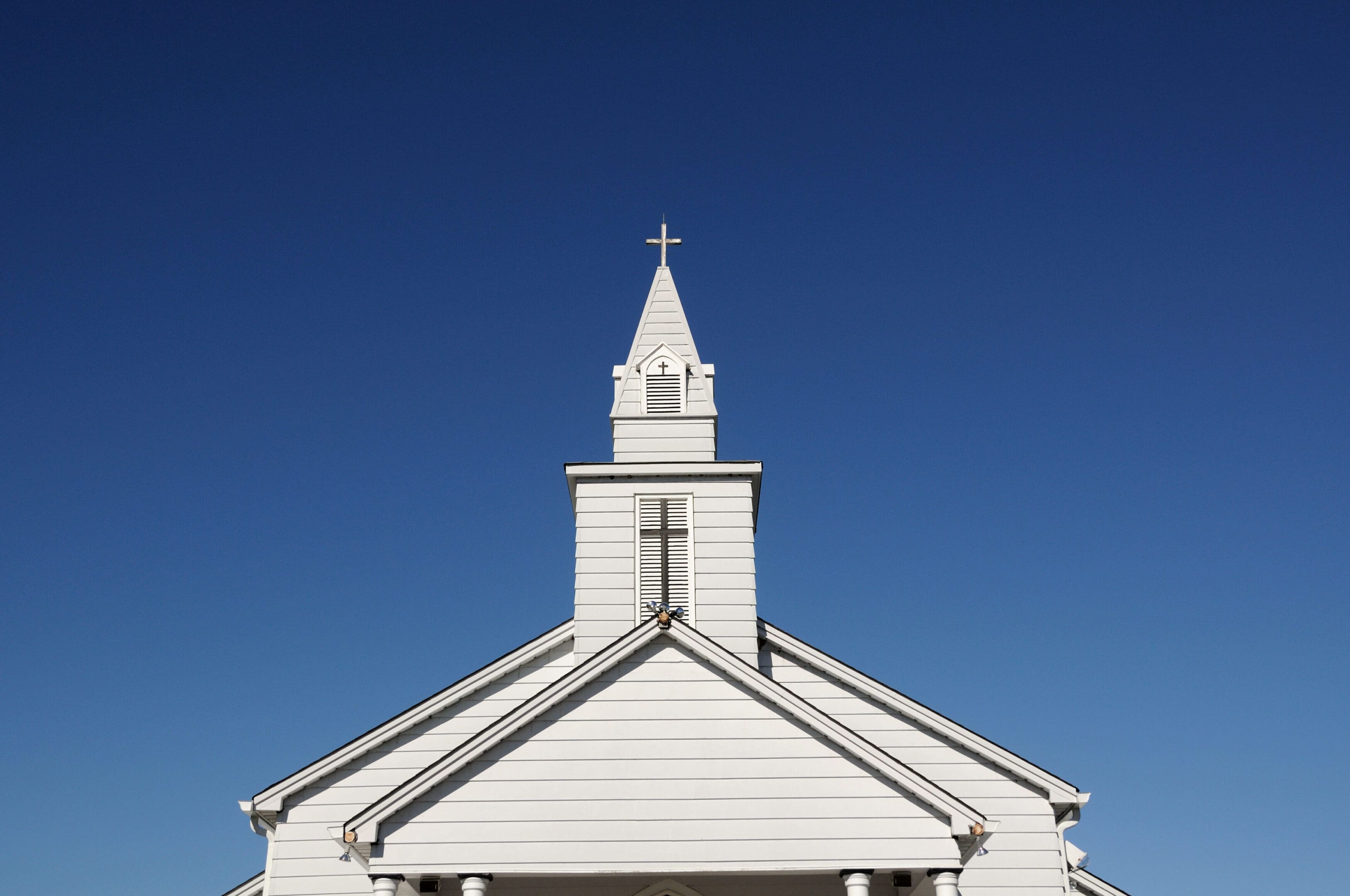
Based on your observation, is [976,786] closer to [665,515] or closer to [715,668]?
[715,668]

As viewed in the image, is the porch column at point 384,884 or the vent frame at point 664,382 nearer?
the porch column at point 384,884

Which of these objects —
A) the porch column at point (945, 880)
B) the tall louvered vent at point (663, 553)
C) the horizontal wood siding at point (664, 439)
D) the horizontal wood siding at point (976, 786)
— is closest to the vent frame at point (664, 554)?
the tall louvered vent at point (663, 553)

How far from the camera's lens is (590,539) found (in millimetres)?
21078

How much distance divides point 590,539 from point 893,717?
6.03 m

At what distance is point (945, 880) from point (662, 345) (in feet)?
37.7

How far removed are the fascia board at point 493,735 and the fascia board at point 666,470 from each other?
596 centimetres

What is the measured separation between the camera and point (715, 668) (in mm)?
15586

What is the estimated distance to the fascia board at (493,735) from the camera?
14.4m

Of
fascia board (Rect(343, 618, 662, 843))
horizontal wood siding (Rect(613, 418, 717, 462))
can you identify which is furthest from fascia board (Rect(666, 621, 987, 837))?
horizontal wood siding (Rect(613, 418, 717, 462))

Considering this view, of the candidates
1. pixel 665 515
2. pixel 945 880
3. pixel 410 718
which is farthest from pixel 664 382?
pixel 945 880

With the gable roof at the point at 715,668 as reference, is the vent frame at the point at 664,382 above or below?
above

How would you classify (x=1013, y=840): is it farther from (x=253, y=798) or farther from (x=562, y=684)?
(x=253, y=798)

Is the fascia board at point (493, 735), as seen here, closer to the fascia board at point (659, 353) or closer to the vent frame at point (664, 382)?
the vent frame at point (664, 382)

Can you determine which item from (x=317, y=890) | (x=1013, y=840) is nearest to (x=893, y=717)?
(x=1013, y=840)
